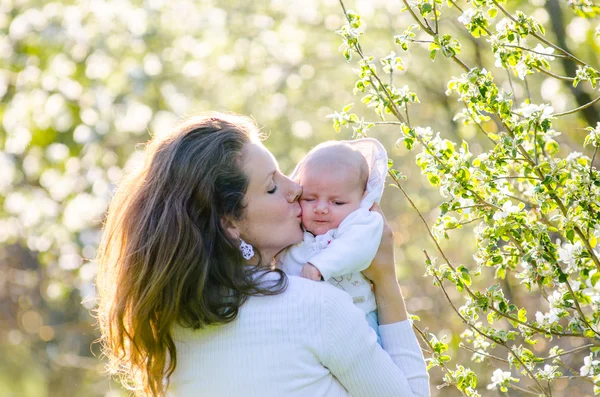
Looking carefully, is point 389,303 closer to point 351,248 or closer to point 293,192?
point 351,248

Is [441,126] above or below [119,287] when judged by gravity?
below

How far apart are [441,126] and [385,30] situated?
1.20 m

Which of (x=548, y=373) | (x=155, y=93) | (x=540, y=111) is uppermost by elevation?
(x=540, y=111)

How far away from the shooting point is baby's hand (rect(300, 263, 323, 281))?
7.31ft

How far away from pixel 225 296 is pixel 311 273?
26 centimetres

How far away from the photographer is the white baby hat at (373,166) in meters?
2.49

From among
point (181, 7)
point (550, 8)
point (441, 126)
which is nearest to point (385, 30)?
point (441, 126)

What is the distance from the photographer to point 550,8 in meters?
6.25

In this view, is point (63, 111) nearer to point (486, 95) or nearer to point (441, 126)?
point (441, 126)

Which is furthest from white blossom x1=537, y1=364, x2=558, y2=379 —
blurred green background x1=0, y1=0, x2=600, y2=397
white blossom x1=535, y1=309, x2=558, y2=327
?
blurred green background x1=0, y1=0, x2=600, y2=397

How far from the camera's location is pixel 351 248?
225cm

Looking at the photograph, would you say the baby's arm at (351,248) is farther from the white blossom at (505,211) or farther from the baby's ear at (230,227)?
the white blossom at (505,211)

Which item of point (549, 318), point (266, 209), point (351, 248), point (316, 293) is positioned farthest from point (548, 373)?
point (266, 209)

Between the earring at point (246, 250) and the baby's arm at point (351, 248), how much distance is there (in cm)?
16
